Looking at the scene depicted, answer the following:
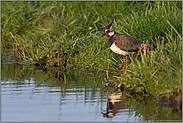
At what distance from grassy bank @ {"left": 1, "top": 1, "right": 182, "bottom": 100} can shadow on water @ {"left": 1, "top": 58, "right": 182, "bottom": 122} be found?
40 centimetres

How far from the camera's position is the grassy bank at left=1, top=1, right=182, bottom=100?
734 cm

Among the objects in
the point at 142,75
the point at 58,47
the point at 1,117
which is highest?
the point at 58,47

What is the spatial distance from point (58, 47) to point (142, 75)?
15.3ft

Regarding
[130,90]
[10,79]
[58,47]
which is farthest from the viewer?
[58,47]

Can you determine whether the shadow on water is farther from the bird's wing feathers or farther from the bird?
the bird's wing feathers

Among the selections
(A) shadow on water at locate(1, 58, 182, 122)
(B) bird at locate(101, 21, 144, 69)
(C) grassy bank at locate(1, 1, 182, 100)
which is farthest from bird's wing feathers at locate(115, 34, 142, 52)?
(A) shadow on water at locate(1, 58, 182, 122)

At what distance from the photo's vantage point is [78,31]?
12.9 m

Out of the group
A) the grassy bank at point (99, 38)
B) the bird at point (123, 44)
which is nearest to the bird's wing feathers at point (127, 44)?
the bird at point (123, 44)

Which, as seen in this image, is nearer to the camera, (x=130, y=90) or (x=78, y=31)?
(x=130, y=90)

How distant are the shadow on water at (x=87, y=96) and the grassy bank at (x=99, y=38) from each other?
1.31 feet

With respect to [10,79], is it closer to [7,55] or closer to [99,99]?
[99,99]

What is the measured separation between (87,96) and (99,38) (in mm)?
4235

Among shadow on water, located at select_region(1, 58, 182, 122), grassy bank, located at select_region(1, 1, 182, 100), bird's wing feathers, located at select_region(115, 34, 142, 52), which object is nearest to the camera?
shadow on water, located at select_region(1, 58, 182, 122)

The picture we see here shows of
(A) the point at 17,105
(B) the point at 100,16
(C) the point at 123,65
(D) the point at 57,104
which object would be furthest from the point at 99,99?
(B) the point at 100,16
